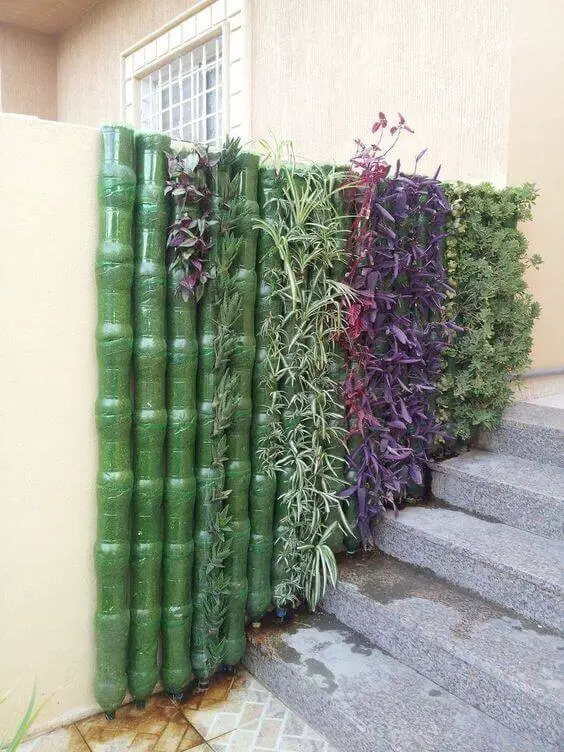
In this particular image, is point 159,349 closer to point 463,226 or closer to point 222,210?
point 222,210

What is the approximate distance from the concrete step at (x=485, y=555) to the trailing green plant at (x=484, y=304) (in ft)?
1.87

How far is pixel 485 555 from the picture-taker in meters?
2.46

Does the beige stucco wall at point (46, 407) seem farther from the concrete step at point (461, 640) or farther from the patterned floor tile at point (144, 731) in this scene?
the concrete step at point (461, 640)

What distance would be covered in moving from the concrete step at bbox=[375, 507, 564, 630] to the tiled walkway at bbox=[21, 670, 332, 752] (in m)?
0.82

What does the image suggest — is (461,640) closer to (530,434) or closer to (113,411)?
(530,434)

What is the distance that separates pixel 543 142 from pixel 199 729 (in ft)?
10.6

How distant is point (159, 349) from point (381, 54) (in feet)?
8.60

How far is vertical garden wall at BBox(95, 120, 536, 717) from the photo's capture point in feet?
7.13

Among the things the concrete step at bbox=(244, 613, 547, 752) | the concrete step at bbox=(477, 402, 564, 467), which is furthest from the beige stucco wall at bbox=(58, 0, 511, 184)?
the concrete step at bbox=(244, 613, 547, 752)

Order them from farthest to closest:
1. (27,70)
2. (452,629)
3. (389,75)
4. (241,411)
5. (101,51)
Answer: (27,70), (101,51), (389,75), (241,411), (452,629)

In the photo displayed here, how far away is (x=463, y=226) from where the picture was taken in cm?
303

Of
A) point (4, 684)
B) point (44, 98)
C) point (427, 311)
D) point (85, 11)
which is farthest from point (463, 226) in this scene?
point (44, 98)

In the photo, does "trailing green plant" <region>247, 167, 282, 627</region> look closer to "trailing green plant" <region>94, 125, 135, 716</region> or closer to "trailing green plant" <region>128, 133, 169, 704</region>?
"trailing green plant" <region>128, 133, 169, 704</region>

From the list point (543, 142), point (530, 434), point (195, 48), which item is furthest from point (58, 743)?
point (195, 48)
